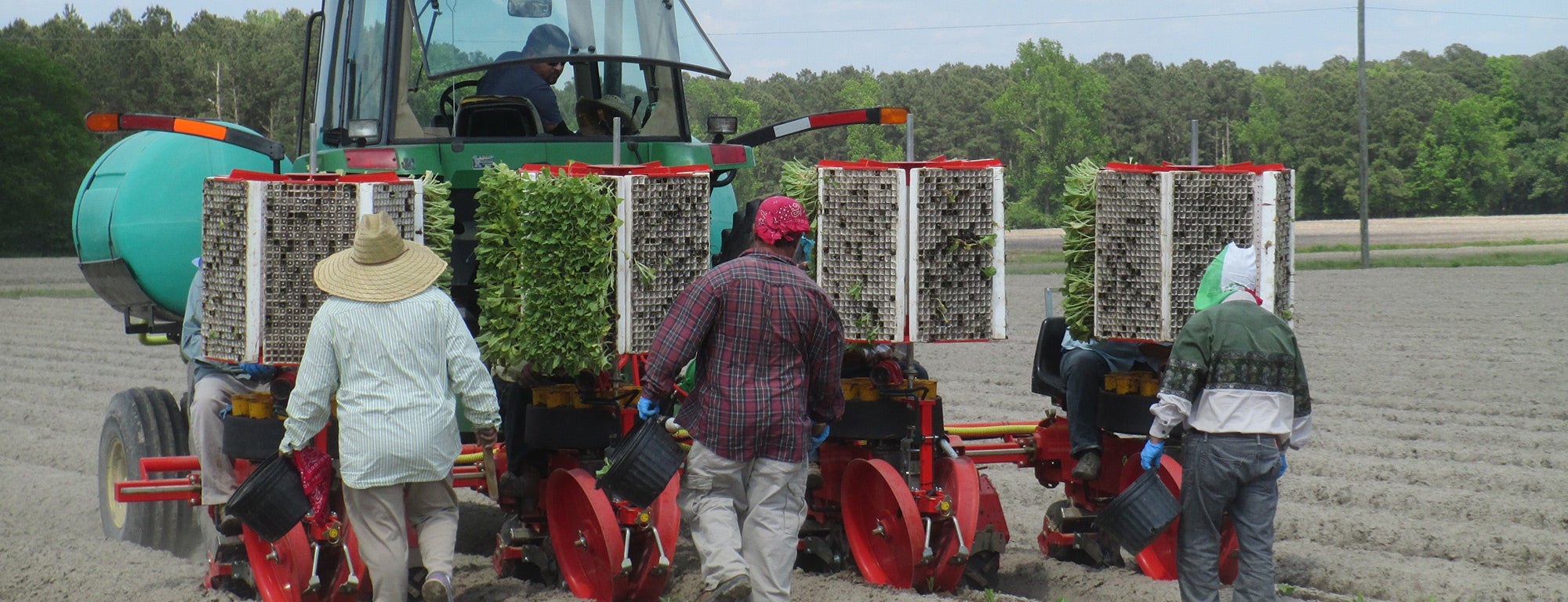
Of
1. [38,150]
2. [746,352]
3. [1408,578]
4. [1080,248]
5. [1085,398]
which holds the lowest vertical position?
[1408,578]

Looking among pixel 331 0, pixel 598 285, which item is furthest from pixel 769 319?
pixel 331 0

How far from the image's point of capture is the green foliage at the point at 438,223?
6176mm

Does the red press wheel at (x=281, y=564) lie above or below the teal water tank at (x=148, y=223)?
below

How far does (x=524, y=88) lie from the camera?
7.59 metres

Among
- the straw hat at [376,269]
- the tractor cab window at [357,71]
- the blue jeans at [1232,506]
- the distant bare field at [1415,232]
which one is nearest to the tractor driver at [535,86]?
the tractor cab window at [357,71]

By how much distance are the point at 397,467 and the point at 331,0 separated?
11.5 feet

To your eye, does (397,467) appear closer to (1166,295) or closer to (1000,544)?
(1000,544)

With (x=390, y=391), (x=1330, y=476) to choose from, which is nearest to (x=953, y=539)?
(x=390, y=391)

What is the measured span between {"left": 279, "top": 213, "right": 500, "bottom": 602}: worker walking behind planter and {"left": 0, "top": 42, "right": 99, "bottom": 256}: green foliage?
48288mm

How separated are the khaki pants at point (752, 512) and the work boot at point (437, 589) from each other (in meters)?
1.00

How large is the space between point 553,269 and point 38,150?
50258mm

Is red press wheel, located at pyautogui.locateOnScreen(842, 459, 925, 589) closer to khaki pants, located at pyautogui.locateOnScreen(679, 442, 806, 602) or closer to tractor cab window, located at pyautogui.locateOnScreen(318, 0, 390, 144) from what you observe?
khaki pants, located at pyautogui.locateOnScreen(679, 442, 806, 602)

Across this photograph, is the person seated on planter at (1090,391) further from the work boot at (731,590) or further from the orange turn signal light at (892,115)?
the work boot at (731,590)

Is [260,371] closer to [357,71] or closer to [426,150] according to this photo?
[426,150]
